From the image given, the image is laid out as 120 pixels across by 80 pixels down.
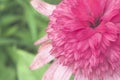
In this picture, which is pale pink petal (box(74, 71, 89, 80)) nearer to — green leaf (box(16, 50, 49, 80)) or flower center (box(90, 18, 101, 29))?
flower center (box(90, 18, 101, 29))

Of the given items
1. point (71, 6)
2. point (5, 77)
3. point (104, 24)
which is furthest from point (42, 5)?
point (5, 77)

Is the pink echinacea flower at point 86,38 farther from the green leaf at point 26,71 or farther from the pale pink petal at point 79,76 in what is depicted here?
the green leaf at point 26,71

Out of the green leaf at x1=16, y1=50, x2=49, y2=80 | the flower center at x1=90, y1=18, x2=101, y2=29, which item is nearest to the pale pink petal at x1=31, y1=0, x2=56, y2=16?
the flower center at x1=90, y1=18, x2=101, y2=29

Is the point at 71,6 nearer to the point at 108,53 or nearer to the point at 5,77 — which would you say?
the point at 108,53

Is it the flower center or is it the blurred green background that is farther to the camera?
the blurred green background

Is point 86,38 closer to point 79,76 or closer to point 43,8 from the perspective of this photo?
point 79,76

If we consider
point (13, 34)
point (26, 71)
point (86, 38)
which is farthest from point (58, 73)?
point (13, 34)

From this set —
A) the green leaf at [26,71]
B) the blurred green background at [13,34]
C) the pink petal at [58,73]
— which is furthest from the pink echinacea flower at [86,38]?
the blurred green background at [13,34]
